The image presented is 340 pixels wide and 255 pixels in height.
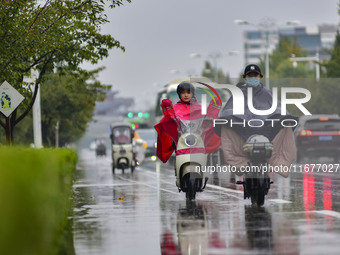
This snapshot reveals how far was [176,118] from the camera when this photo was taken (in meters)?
14.6

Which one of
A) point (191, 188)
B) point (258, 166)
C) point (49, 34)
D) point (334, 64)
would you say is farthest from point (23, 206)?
point (334, 64)

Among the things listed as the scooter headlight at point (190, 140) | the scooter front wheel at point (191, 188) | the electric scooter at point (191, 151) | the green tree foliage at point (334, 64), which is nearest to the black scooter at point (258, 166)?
the electric scooter at point (191, 151)

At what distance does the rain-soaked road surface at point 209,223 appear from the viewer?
9.11 m

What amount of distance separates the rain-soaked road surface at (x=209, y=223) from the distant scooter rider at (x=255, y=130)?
0.76m

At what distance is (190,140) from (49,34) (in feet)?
28.2

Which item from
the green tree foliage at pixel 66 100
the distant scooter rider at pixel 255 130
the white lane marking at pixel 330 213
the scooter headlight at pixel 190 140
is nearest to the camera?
the white lane marking at pixel 330 213

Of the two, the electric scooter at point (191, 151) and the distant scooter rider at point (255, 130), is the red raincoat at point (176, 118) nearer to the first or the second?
the electric scooter at point (191, 151)

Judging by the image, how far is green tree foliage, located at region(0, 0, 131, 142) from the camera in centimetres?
2062

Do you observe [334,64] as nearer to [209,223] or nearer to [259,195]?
[259,195]

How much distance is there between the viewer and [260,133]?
13641 millimetres

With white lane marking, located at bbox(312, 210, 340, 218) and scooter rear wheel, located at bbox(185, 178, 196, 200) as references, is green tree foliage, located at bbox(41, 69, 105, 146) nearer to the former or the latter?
scooter rear wheel, located at bbox(185, 178, 196, 200)

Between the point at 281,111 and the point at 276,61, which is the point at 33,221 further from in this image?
the point at 276,61

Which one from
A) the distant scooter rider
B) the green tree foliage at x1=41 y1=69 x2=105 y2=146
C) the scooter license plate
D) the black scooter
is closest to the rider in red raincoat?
the distant scooter rider

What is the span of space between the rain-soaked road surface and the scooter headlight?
3.27 feet
